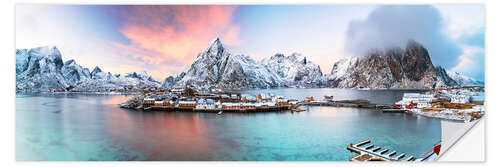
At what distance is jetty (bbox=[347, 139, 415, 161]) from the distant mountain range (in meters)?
1.95

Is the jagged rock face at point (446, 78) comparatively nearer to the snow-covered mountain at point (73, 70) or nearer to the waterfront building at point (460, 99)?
the waterfront building at point (460, 99)

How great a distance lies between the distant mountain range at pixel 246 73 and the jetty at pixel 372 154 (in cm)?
195

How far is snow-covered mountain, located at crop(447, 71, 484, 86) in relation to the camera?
3685 mm

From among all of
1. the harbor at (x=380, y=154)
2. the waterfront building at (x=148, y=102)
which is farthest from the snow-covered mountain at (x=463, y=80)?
the waterfront building at (x=148, y=102)

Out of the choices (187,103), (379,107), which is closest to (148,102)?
(187,103)

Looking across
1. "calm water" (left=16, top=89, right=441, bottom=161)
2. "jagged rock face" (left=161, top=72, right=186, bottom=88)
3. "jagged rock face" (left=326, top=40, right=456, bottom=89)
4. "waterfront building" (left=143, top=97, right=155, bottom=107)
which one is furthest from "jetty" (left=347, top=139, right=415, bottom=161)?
"waterfront building" (left=143, top=97, right=155, bottom=107)

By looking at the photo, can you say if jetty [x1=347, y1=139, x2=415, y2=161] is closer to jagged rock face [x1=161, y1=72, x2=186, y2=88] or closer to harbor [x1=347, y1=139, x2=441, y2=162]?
harbor [x1=347, y1=139, x2=441, y2=162]

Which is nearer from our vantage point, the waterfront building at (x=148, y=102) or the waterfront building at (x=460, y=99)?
the waterfront building at (x=460, y=99)

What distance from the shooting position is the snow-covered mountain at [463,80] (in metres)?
3.68

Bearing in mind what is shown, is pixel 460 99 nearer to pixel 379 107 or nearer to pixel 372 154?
pixel 372 154

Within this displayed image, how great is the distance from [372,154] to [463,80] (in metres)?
2.85

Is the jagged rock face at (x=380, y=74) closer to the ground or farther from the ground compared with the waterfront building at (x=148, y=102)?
farther from the ground

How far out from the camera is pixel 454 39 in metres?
4.05

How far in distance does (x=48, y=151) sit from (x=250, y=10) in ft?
13.7
